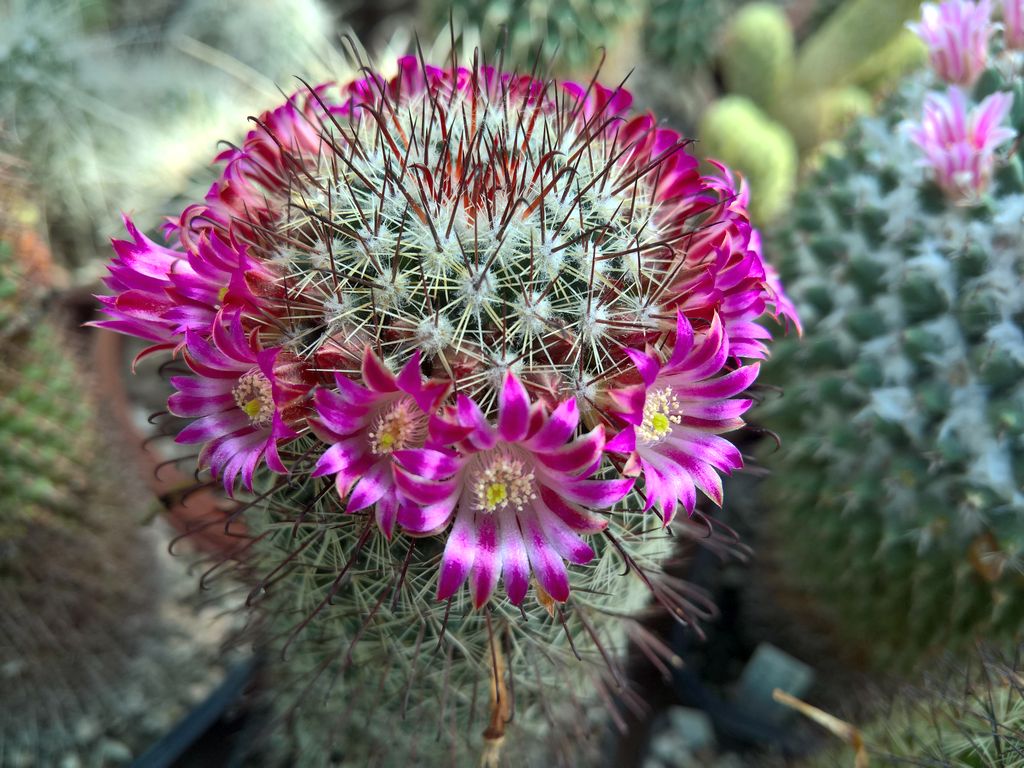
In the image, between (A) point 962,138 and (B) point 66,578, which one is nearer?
(A) point 962,138

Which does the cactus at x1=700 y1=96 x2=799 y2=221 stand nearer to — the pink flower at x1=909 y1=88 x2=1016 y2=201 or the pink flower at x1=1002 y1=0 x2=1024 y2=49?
the pink flower at x1=1002 y1=0 x2=1024 y2=49

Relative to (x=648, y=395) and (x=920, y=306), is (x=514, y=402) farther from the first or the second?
(x=920, y=306)

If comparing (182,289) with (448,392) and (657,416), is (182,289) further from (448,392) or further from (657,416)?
(657,416)

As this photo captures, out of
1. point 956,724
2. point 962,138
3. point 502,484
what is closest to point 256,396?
point 502,484

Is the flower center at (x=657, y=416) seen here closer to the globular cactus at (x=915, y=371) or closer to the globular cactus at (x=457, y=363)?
the globular cactus at (x=457, y=363)

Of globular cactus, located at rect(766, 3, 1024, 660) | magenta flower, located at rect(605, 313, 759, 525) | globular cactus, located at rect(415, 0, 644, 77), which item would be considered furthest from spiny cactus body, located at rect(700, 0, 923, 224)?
magenta flower, located at rect(605, 313, 759, 525)

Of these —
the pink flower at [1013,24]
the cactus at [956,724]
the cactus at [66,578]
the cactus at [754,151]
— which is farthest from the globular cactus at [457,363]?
the cactus at [754,151]
